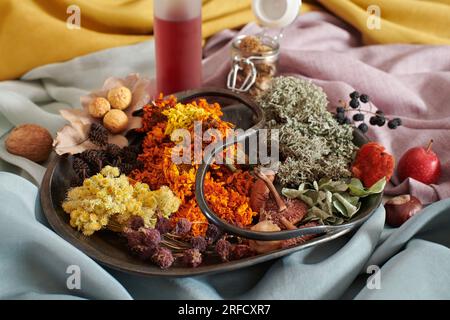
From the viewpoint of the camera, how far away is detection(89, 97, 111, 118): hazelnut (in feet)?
3.60

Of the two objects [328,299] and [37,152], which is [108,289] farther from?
[37,152]

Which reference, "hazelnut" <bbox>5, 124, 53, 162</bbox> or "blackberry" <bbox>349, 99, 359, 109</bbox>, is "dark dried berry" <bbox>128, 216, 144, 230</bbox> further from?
"blackberry" <bbox>349, 99, 359, 109</bbox>

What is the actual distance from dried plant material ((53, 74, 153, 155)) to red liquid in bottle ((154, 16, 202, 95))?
12cm

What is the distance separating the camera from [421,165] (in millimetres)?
1074

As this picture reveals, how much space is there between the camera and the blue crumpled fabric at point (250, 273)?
810mm

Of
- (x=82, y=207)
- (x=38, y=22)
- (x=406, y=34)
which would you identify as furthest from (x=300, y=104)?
(x=38, y=22)

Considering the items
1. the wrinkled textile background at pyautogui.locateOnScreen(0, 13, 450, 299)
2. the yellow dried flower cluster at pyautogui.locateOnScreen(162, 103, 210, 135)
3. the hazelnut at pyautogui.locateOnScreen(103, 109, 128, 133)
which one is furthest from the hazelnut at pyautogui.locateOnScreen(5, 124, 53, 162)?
the yellow dried flower cluster at pyautogui.locateOnScreen(162, 103, 210, 135)

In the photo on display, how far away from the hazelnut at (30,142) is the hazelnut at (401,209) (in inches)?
25.5

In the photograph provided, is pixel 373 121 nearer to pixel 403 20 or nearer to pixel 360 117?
pixel 360 117

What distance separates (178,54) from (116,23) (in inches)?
11.8

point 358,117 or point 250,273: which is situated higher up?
point 358,117

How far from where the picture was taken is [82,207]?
0.89 m

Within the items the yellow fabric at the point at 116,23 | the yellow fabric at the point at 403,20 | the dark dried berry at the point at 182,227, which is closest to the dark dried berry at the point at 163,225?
the dark dried berry at the point at 182,227

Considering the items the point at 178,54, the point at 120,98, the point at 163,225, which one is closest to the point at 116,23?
the point at 178,54
